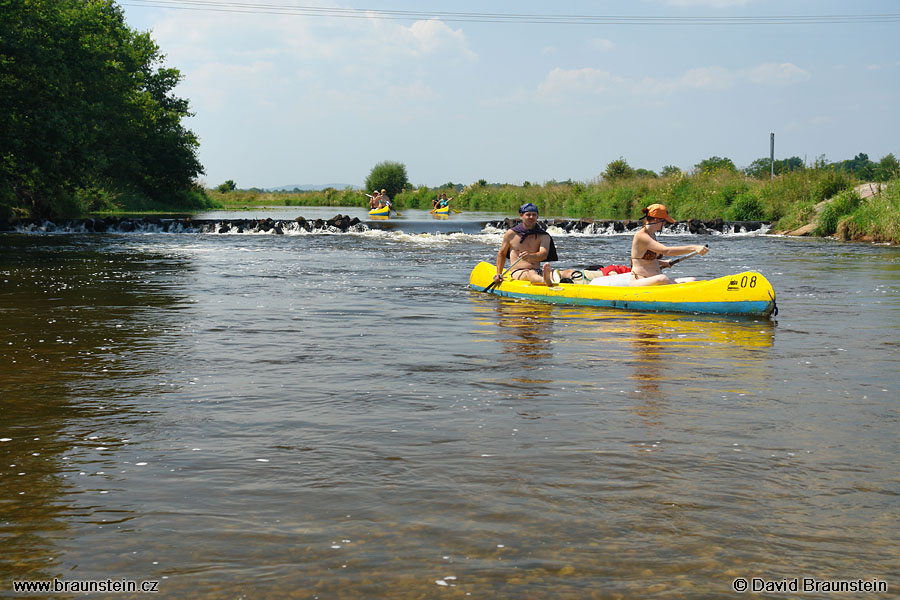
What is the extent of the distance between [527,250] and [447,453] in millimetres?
8562

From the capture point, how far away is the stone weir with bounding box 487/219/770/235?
3244 centimetres

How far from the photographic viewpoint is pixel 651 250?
11.4 metres

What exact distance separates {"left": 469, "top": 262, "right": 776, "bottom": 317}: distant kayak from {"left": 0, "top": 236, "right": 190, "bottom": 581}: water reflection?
535 centimetres

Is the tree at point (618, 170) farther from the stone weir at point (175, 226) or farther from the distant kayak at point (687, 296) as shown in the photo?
the distant kayak at point (687, 296)

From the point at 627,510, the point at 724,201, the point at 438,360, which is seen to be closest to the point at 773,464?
the point at 627,510

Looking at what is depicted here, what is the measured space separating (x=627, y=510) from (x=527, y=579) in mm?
884

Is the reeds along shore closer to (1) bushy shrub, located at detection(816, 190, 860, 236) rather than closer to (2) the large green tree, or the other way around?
(1) bushy shrub, located at detection(816, 190, 860, 236)

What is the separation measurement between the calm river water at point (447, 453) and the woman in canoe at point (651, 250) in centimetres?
65

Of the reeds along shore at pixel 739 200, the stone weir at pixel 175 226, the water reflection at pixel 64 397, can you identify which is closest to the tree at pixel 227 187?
the reeds along shore at pixel 739 200

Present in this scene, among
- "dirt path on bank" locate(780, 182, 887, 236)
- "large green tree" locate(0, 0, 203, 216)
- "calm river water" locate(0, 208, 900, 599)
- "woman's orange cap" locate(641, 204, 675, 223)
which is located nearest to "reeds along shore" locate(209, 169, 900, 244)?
"dirt path on bank" locate(780, 182, 887, 236)

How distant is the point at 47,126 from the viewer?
2717 centimetres

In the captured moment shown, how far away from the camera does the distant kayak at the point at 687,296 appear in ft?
35.6

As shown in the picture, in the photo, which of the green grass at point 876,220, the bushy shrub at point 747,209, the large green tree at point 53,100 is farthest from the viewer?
the bushy shrub at point 747,209

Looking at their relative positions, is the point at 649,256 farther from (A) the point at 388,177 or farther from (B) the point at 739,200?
(A) the point at 388,177
